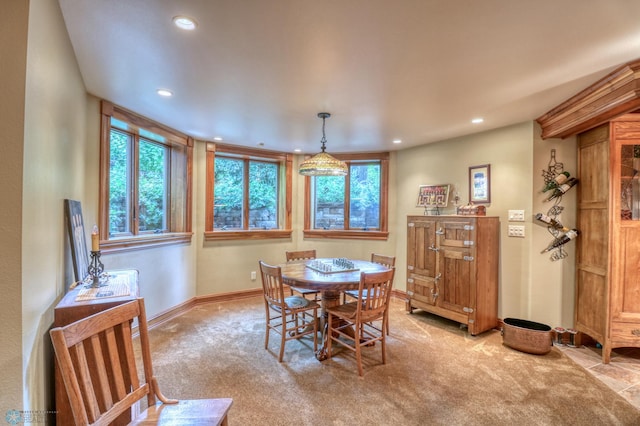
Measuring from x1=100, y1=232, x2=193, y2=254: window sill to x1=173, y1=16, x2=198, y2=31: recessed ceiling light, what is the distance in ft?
7.01

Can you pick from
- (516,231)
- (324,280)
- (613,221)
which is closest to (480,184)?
(516,231)

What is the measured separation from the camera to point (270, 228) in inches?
200

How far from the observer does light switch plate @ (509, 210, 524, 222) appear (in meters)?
3.31

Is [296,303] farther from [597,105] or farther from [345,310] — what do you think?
[597,105]

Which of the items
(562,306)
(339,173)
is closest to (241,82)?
(339,173)

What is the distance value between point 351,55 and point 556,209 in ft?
9.10

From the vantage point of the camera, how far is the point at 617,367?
2652 mm

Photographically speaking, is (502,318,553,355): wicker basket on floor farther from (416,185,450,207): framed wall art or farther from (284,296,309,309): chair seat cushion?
(284,296,309,309): chair seat cushion

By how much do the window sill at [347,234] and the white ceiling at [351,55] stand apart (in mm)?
2189

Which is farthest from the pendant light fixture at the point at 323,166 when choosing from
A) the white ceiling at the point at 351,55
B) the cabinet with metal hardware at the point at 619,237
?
the cabinet with metal hardware at the point at 619,237

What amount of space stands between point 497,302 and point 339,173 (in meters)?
2.40

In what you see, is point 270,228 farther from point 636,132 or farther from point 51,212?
point 636,132

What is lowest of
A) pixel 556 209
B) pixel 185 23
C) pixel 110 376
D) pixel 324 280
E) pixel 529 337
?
pixel 529 337

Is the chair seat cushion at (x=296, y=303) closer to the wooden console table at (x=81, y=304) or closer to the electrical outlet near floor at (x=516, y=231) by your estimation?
the wooden console table at (x=81, y=304)
